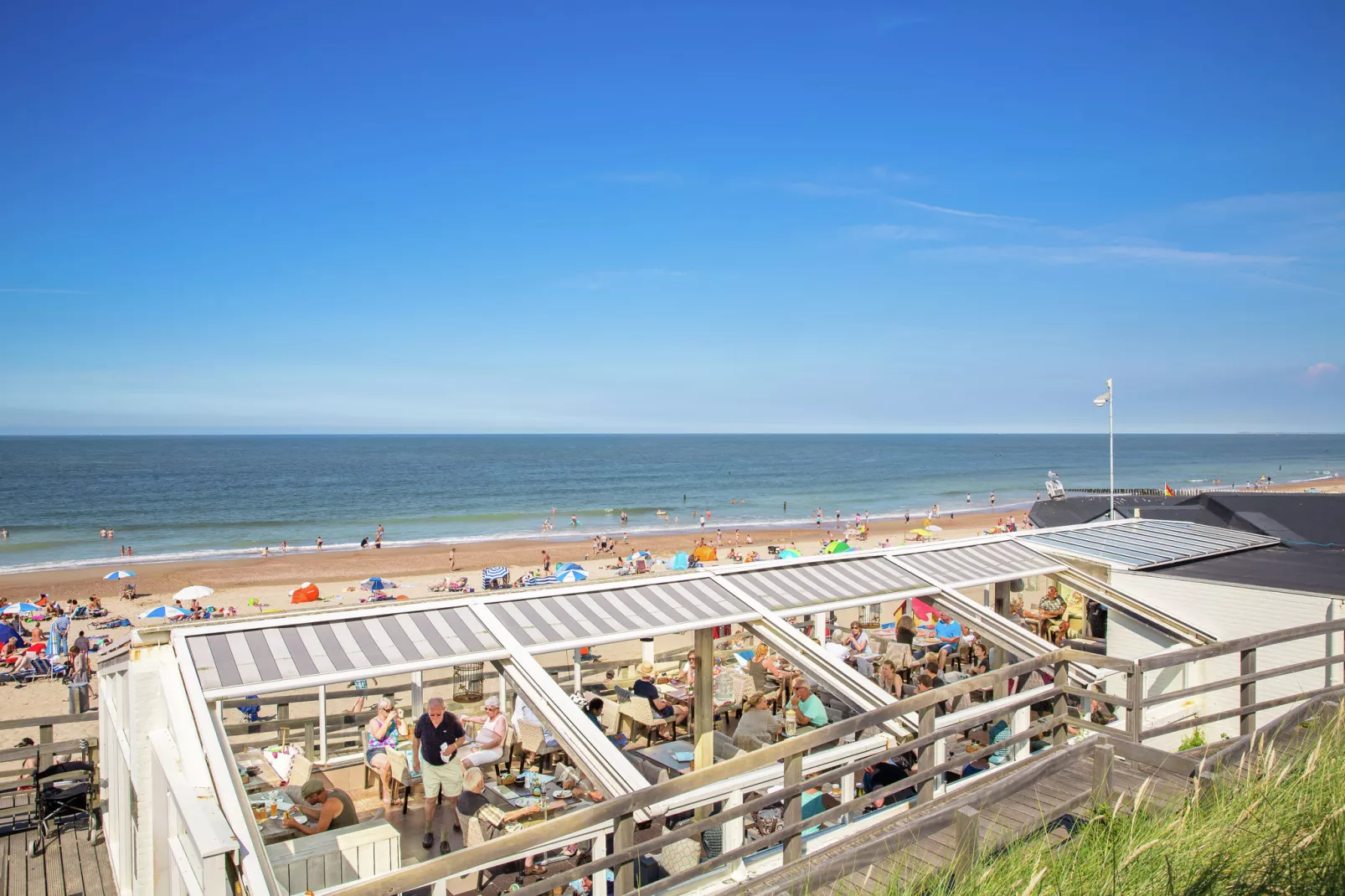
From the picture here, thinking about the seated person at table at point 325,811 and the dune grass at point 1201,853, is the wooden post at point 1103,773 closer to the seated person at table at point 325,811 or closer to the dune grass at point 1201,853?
the dune grass at point 1201,853

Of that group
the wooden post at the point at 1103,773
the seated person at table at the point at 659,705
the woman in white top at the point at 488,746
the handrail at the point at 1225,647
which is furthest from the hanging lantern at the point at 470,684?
the wooden post at the point at 1103,773

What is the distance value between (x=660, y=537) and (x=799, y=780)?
36821mm

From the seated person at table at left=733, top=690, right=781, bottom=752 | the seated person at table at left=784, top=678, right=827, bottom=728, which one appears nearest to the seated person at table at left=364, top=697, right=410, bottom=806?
the seated person at table at left=733, top=690, right=781, bottom=752

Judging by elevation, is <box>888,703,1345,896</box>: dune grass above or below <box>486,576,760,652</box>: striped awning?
below

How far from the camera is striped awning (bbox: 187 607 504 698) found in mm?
4328

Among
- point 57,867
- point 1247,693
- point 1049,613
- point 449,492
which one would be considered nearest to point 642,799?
point 1247,693

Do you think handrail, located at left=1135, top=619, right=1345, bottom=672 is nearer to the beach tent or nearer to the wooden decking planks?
the wooden decking planks

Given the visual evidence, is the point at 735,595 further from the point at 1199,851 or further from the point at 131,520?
the point at 131,520

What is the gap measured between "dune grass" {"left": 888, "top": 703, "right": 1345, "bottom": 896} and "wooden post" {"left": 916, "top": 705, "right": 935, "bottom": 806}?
114cm

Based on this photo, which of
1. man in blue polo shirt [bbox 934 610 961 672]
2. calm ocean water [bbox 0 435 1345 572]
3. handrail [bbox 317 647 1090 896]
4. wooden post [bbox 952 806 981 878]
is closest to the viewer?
handrail [bbox 317 647 1090 896]

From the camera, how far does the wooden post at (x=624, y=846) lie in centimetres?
337

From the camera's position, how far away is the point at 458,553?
3603cm

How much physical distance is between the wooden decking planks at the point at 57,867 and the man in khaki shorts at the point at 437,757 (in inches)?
87.1

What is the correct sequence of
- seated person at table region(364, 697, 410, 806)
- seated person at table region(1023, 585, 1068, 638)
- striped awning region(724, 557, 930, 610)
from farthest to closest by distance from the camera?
seated person at table region(1023, 585, 1068, 638)
seated person at table region(364, 697, 410, 806)
striped awning region(724, 557, 930, 610)
